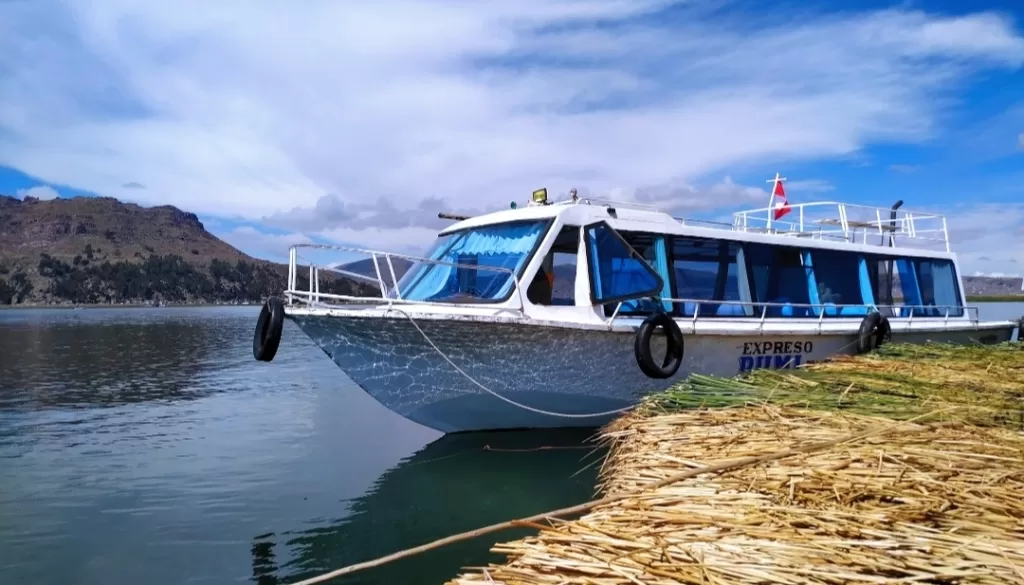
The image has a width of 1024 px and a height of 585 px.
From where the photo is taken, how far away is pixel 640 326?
977 centimetres

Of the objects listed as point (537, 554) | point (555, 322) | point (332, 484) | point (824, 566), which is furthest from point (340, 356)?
point (824, 566)

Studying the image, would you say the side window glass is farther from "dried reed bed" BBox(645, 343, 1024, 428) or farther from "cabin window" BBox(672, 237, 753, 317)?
"dried reed bed" BBox(645, 343, 1024, 428)

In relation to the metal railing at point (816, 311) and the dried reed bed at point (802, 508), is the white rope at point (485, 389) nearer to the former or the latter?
the metal railing at point (816, 311)

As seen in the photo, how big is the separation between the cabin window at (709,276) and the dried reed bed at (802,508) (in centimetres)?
452

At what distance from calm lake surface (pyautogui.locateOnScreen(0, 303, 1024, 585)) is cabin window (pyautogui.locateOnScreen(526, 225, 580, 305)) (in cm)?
214

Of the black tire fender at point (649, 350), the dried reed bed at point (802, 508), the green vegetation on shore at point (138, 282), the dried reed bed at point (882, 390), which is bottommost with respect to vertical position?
the dried reed bed at point (802, 508)

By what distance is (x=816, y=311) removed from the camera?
1280cm

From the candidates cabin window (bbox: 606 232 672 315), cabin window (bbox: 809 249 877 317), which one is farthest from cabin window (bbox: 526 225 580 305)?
cabin window (bbox: 809 249 877 317)

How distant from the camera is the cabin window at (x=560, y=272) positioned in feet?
32.7

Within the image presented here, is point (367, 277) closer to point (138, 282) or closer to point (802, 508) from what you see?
point (802, 508)

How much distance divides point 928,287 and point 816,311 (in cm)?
489

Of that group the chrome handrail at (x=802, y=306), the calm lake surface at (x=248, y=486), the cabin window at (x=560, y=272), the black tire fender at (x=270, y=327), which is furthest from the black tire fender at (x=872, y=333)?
the black tire fender at (x=270, y=327)

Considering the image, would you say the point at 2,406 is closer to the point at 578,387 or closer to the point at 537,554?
the point at 578,387

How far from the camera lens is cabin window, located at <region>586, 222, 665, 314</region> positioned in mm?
9961
